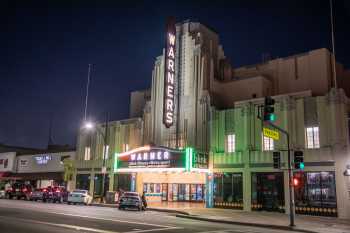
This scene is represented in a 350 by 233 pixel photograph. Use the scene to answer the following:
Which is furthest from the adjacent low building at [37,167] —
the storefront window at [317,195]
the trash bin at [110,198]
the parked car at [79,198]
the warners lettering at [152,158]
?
the storefront window at [317,195]

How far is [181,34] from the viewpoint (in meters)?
43.0

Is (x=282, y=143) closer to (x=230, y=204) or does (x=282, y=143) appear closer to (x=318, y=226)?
(x=230, y=204)

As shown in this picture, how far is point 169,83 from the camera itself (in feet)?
132

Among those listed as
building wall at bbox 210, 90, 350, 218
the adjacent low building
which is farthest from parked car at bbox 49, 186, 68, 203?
building wall at bbox 210, 90, 350, 218

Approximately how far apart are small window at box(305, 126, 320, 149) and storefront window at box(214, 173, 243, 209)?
6.82 meters

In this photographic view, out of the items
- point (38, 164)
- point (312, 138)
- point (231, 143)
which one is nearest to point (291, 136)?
point (312, 138)

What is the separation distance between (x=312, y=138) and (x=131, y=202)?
1613 cm

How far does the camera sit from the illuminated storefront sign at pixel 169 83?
39.9m

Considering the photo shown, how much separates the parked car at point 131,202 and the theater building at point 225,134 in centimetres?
467

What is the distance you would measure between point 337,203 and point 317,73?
13.2 meters

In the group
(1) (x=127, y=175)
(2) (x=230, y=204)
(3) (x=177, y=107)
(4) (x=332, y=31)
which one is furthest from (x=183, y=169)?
(4) (x=332, y=31)

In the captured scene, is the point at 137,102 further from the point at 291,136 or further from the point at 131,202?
the point at 291,136

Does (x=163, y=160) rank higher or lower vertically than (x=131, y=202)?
higher

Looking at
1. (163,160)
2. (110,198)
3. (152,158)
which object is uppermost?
(152,158)
